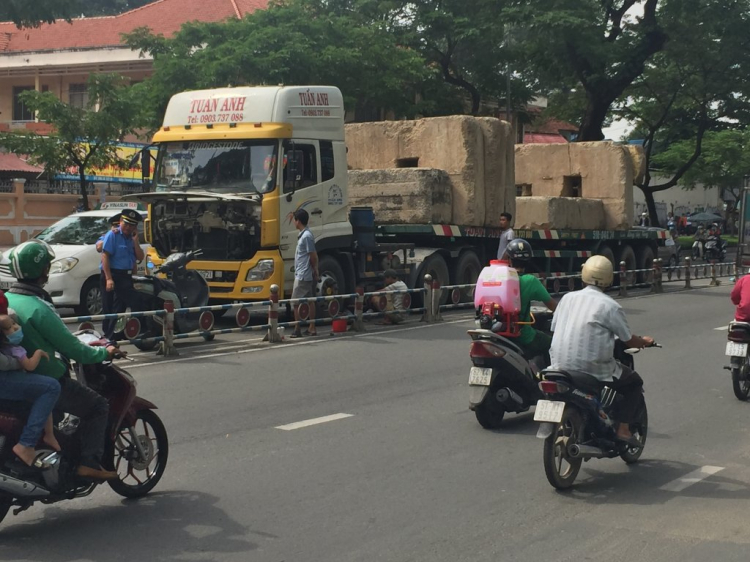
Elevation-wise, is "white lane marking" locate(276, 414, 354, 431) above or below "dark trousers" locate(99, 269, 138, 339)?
below

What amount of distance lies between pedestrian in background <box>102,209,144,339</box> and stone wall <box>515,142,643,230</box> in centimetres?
1429

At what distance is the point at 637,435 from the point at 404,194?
39.0ft

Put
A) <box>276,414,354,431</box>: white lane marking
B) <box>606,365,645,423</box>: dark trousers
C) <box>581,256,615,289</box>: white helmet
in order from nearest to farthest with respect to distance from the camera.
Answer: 1. <box>581,256,615,289</box>: white helmet
2. <box>606,365,645,423</box>: dark trousers
3. <box>276,414,354,431</box>: white lane marking

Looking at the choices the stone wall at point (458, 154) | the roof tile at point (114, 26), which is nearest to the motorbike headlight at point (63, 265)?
the stone wall at point (458, 154)

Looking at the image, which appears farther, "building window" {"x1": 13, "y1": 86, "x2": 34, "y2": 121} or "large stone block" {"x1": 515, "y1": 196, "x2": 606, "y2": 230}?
"building window" {"x1": 13, "y1": 86, "x2": 34, "y2": 121}

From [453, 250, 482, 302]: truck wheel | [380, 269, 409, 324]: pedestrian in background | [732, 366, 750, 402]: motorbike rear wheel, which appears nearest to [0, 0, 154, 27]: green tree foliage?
[453, 250, 482, 302]: truck wheel

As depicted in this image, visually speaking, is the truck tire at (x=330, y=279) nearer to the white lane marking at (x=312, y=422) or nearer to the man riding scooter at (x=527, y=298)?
the white lane marking at (x=312, y=422)

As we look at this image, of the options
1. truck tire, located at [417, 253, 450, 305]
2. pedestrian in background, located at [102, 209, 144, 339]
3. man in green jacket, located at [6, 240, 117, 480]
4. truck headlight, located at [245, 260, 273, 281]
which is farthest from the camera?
truck tire, located at [417, 253, 450, 305]

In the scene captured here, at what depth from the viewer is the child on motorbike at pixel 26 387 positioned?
5.35m

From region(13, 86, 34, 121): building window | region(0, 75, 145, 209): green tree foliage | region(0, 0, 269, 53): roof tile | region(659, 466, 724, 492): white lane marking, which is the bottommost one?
region(659, 466, 724, 492): white lane marking

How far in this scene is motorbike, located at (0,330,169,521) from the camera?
541 centimetres

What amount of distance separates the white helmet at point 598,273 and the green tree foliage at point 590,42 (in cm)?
2569

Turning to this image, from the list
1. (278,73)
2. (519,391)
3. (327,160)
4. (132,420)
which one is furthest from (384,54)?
(132,420)

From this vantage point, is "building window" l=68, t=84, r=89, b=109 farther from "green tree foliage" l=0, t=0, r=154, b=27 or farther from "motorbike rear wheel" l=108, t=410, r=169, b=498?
"motorbike rear wheel" l=108, t=410, r=169, b=498
